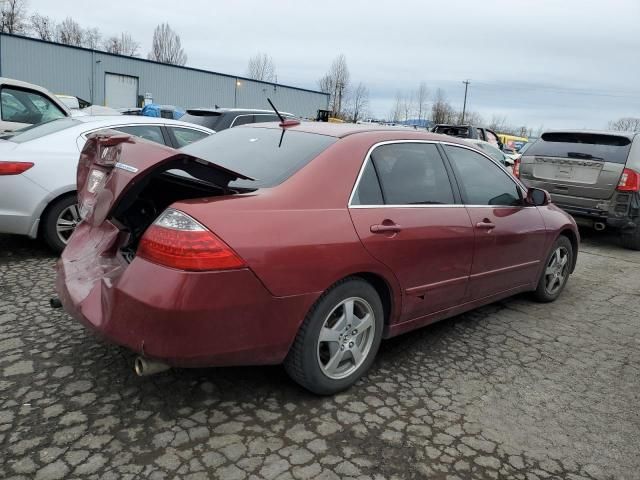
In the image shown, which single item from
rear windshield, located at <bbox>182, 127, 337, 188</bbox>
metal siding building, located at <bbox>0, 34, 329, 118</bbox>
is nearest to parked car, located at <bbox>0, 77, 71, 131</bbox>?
rear windshield, located at <bbox>182, 127, 337, 188</bbox>

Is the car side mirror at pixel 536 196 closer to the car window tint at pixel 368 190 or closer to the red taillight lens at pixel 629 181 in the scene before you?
the car window tint at pixel 368 190

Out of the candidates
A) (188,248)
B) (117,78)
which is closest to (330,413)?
(188,248)

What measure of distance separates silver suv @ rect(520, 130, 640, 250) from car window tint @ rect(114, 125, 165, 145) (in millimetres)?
5474

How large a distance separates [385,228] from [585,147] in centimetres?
589

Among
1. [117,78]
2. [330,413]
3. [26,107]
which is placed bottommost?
[330,413]

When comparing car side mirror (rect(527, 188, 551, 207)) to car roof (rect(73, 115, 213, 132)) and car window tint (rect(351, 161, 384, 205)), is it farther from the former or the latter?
car roof (rect(73, 115, 213, 132))

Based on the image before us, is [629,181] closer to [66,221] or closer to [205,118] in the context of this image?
[205,118]

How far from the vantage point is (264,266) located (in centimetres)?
251

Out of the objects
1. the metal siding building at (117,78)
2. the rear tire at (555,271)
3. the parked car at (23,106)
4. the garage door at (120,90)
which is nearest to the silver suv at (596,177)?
the rear tire at (555,271)

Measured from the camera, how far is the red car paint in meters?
2.42

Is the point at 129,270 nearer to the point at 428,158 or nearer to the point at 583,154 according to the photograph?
the point at 428,158

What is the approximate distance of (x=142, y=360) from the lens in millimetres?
2520

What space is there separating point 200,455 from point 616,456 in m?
2.04

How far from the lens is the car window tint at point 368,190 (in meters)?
3.05
